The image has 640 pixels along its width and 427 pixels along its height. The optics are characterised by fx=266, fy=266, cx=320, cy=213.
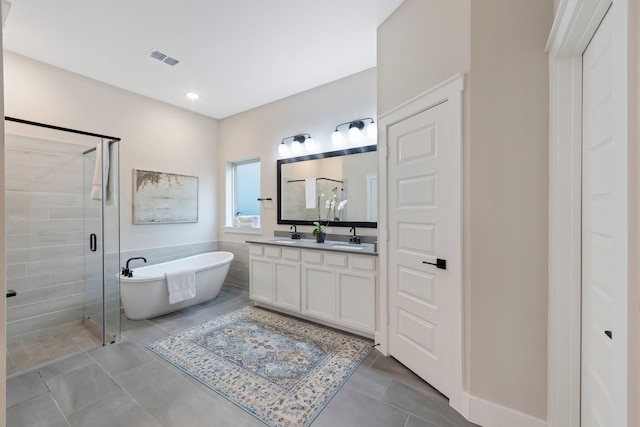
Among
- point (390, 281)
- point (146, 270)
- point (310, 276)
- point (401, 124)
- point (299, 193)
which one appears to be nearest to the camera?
point (401, 124)

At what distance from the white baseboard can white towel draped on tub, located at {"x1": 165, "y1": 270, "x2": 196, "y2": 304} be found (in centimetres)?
294

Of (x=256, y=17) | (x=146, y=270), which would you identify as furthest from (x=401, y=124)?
(x=146, y=270)

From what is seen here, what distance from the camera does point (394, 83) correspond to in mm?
2217

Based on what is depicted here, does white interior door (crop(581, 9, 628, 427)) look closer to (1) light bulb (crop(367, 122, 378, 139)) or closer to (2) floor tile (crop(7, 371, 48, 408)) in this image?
(1) light bulb (crop(367, 122, 378, 139))

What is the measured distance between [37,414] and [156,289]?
55.8 inches

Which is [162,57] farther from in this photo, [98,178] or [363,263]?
[363,263]

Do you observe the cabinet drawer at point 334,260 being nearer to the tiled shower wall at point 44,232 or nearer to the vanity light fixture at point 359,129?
the vanity light fixture at point 359,129

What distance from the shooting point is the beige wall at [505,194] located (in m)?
1.44

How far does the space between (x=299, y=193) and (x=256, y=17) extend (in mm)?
2036

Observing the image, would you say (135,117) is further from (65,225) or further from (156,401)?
(156,401)

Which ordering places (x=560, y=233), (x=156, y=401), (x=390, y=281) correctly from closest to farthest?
1. (x=560, y=233)
2. (x=156, y=401)
3. (x=390, y=281)

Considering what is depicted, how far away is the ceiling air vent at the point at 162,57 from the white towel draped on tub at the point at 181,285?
2.35m

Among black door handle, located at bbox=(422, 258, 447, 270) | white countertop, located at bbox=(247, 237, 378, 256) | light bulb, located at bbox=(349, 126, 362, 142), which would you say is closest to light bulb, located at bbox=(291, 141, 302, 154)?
light bulb, located at bbox=(349, 126, 362, 142)

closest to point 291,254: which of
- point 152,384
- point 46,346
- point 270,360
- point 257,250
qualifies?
point 257,250
